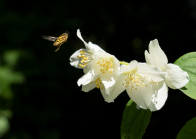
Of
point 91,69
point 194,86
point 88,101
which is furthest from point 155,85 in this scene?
point 88,101

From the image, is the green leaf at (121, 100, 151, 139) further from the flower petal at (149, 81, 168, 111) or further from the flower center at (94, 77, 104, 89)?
the flower center at (94, 77, 104, 89)

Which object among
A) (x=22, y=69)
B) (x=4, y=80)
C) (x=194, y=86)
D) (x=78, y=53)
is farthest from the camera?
(x=22, y=69)

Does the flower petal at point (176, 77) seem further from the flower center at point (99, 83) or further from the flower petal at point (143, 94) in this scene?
the flower center at point (99, 83)

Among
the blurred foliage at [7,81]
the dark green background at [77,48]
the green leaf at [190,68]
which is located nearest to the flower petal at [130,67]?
the green leaf at [190,68]

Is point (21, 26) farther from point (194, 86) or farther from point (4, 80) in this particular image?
point (194, 86)

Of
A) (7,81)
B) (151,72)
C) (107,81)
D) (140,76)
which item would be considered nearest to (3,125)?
(7,81)


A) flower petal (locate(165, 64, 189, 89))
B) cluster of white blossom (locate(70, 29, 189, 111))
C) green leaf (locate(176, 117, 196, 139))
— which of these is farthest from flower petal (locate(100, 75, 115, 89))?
green leaf (locate(176, 117, 196, 139))

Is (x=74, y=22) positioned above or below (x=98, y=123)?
above
